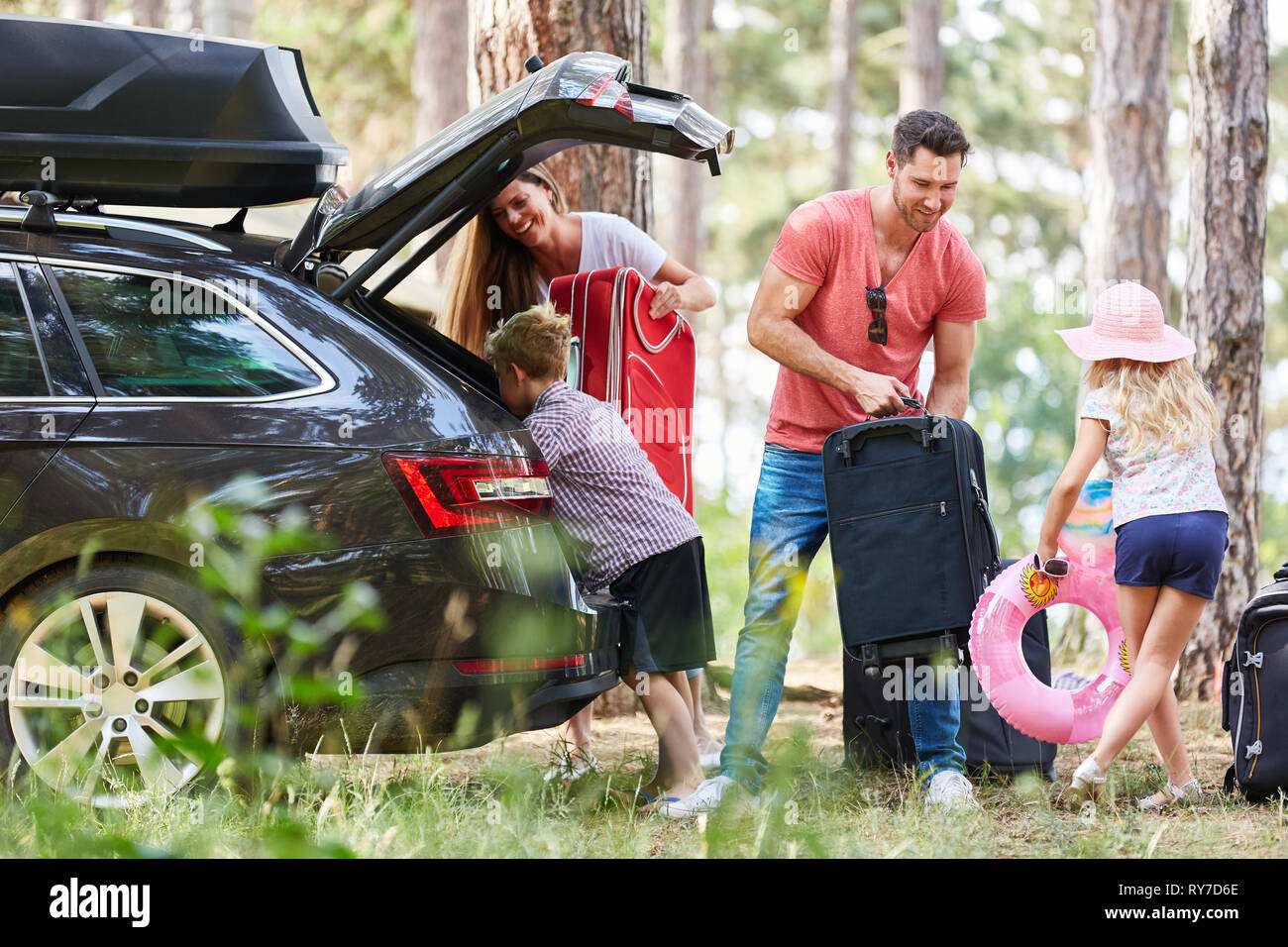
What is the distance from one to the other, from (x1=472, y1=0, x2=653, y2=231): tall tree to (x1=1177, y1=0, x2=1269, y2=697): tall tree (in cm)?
279

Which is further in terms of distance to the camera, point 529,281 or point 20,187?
point 529,281

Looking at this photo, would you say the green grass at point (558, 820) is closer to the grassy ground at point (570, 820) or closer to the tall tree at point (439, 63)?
the grassy ground at point (570, 820)

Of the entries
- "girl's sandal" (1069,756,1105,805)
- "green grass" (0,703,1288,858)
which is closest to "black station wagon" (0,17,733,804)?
"green grass" (0,703,1288,858)

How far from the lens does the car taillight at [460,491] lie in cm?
380

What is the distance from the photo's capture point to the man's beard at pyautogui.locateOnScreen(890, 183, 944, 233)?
444 centimetres

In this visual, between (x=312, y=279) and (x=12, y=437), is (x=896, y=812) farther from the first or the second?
(x=12, y=437)

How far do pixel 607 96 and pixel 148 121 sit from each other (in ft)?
4.76

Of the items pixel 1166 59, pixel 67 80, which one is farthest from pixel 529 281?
pixel 1166 59

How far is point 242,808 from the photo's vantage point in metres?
3.78

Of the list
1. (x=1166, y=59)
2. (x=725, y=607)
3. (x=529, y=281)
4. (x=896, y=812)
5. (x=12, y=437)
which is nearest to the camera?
(x=12, y=437)

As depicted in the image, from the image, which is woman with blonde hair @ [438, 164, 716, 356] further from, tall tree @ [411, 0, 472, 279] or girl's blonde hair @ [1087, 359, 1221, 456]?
tall tree @ [411, 0, 472, 279]
